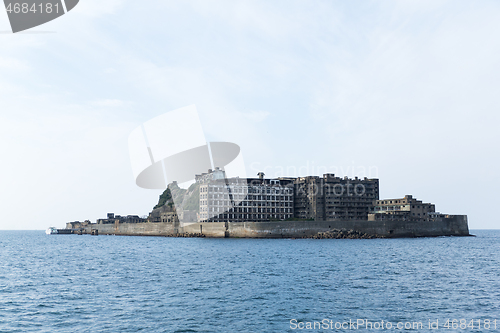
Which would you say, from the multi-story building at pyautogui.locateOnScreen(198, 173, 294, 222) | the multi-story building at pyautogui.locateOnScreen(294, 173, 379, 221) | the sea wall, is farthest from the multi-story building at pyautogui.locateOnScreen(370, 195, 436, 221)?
the multi-story building at pyautogui.locateOnScreen(198, 173, 294, 222)

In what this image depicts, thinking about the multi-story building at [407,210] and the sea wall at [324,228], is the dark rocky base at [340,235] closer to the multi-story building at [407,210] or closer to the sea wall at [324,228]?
the sea wall at [324,228]

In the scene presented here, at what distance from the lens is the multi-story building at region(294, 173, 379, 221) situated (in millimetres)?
160625

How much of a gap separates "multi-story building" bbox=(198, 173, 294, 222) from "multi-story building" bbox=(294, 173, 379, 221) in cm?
601

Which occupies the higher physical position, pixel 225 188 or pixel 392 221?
pixel 225 188

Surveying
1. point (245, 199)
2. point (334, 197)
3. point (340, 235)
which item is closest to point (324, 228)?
point (340, 235)

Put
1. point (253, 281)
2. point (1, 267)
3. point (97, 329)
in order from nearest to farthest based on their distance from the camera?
point (97, 329), point (253, 281), point (1, 267)

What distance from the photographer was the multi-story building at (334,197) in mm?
160625

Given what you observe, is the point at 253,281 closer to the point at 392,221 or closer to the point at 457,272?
the point at 457,272

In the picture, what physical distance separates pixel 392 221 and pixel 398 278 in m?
94.1

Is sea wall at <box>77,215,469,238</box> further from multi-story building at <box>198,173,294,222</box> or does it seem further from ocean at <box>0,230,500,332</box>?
ocean at <box>0,230,500,332</box>

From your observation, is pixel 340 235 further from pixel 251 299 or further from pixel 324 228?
pixel 251 299

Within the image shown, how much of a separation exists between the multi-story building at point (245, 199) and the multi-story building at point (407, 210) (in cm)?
3781

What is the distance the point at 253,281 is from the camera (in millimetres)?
42438

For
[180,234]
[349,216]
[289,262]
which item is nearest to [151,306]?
[289,262]
